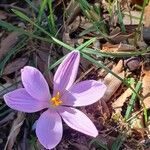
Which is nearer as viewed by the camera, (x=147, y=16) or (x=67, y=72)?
(x=67, y=72)

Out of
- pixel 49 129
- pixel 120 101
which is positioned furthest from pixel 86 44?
pixel 49 129

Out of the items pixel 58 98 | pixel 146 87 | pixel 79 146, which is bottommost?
pixel 79 146

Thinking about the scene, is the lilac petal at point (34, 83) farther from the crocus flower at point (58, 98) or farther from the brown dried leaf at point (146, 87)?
the brown dried leaf at point (146, 87)

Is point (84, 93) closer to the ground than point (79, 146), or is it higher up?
higher up

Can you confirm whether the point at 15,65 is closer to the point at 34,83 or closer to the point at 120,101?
the point at 34,83

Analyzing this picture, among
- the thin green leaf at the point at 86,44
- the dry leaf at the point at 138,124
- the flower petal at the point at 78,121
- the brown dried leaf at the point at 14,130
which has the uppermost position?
the thin green leaf at the point at 86,44

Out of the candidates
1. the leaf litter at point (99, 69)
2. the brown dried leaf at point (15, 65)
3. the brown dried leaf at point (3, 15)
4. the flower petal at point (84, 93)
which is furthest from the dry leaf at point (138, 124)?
the brown dried leaf at point (3, 15)

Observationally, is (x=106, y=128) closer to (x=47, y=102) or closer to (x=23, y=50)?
(x=47, y=102)
